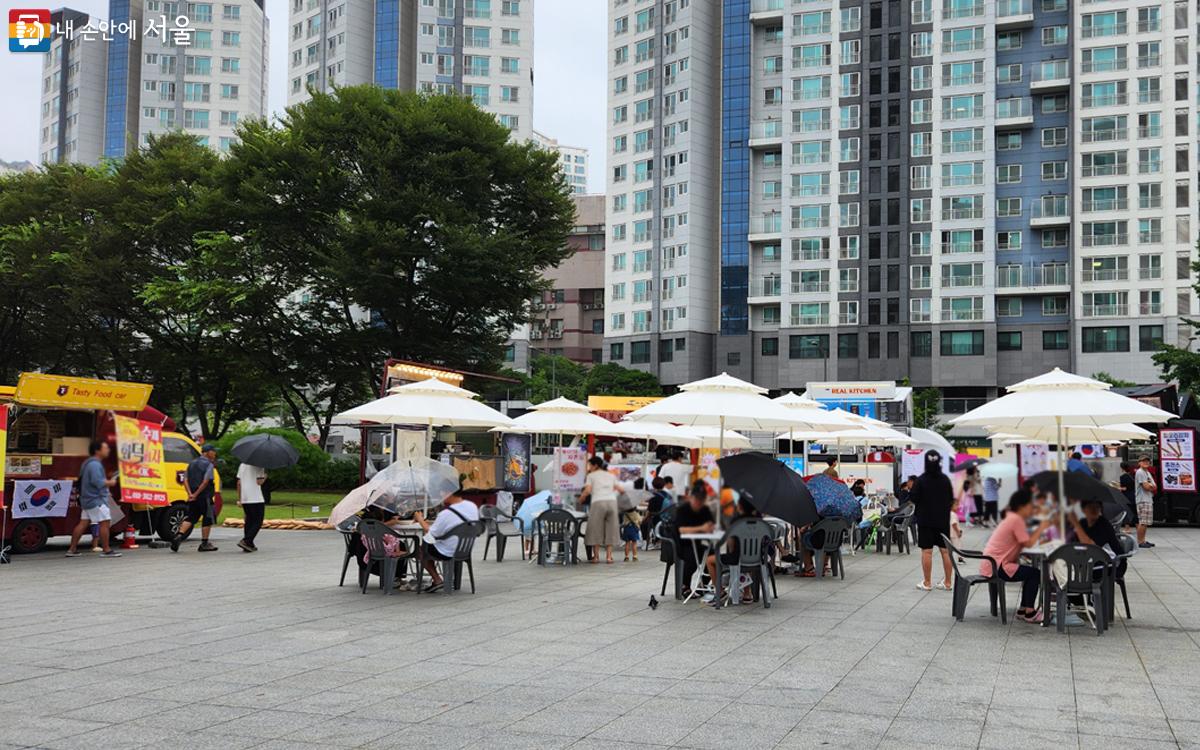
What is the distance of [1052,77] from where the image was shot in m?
80.2

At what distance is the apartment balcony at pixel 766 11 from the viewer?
92125 mm

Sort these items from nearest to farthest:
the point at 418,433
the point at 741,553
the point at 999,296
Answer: the point at 741,553
the point at 418,433
the point at 999,296

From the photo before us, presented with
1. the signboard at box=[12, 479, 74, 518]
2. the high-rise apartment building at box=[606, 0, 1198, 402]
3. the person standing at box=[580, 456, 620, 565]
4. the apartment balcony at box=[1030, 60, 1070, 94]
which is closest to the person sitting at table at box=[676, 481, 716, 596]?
the person standing at box=[580, 456, 620, 565]

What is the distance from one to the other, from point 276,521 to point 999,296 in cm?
6671

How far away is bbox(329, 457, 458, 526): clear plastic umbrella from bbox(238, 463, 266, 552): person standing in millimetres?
6319

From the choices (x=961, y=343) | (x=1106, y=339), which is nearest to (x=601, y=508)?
(x=961, y=343)

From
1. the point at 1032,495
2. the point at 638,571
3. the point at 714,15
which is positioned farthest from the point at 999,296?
the point at 1032,495

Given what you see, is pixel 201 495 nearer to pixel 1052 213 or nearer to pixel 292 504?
pixel 292 504

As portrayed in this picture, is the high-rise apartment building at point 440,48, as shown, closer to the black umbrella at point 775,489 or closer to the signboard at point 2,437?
the signboard at point 2,437

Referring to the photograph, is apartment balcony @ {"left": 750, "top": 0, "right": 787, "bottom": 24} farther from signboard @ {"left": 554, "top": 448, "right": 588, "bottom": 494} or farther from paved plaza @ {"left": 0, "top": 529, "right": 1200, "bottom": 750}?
paved plaza @ {"left": 0, "top": 529, "right": 1200, "bottom": 750}

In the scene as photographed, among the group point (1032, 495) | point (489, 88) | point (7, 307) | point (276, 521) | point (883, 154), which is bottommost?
point (276, 521)

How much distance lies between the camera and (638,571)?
18.1m

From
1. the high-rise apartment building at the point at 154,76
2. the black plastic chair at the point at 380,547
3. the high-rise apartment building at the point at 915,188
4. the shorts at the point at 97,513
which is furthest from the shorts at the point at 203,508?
the high-rise apartment building at the point at 154,76

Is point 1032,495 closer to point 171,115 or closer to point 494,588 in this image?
point 494,588
